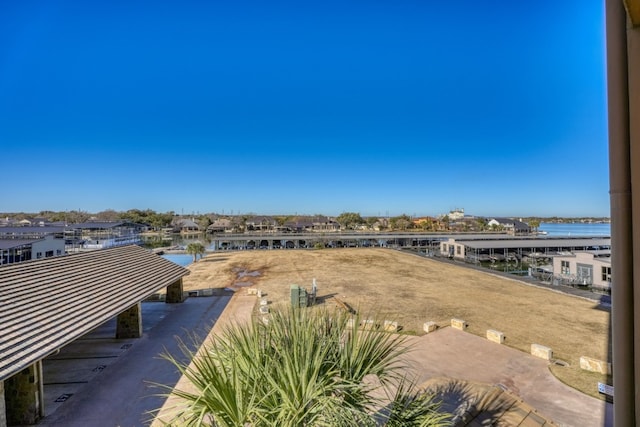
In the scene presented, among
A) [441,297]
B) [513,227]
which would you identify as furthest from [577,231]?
[441,297]

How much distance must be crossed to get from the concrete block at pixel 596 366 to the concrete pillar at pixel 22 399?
50.5ft

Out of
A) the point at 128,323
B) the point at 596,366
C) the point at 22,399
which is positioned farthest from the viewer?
the point at 128,323

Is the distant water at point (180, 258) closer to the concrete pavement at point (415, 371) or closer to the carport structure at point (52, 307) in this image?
the carport structure at point (52, 307)

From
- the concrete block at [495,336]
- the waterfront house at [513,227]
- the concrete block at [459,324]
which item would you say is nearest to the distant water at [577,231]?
the waterfront house at [513,227]

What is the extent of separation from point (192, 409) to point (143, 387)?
25.9 feet

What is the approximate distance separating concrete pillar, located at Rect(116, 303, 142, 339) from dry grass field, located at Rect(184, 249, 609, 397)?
24.1ft

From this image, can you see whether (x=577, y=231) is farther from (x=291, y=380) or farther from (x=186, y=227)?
(x=291, y=380)

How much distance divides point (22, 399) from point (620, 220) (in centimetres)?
1147

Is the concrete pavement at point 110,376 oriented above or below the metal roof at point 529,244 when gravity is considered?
below

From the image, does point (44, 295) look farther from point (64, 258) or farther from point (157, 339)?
point (157, 339)

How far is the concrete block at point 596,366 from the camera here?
9688mm

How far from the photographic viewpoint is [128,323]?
42.1 feet

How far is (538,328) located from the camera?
1366cm

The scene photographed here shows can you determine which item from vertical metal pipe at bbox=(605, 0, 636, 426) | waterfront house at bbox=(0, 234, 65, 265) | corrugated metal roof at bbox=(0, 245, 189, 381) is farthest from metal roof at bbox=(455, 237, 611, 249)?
waterfront house at bbox=(0, 234, 65, 265)
